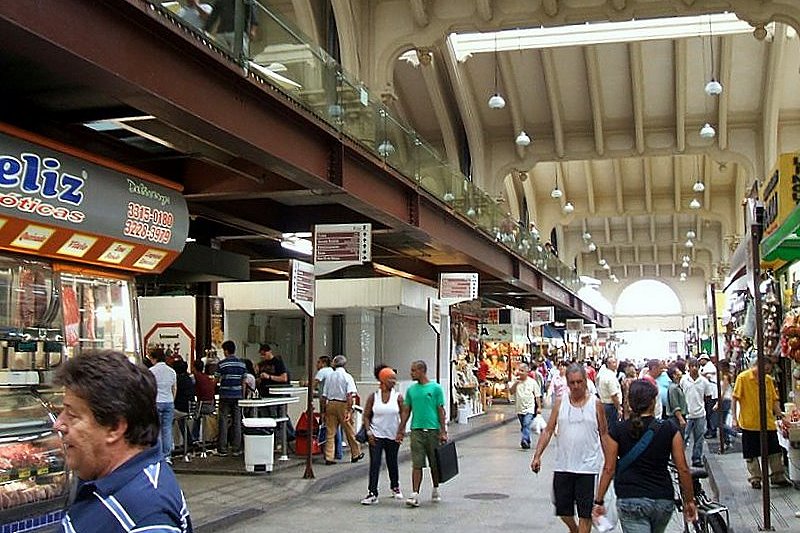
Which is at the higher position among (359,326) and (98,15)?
(98,15)

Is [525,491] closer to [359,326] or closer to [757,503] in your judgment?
[757,503]

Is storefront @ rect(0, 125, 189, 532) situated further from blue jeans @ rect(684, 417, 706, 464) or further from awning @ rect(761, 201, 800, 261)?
blue jeans @ rect(684, 417, 706, 464)

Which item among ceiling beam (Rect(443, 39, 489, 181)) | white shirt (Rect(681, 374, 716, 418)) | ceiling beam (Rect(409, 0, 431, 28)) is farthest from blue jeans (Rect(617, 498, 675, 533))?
ceiling beam (Rect(443, 39, 489, 181))

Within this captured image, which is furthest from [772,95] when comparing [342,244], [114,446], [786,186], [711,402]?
[114,446]

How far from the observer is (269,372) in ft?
55.4

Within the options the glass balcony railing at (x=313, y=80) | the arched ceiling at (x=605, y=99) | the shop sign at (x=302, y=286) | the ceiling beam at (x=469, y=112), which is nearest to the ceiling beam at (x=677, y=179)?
the arched ceiling at (x=605, y=99)

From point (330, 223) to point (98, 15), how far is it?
7.54 meters

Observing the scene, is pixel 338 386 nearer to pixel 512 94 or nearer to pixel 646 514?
pixel 646 514

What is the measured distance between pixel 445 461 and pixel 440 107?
18919 millimetres

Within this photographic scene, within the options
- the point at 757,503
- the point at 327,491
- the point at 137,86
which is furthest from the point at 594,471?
the point at 327,491

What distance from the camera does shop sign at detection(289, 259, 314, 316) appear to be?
1287 centimetres

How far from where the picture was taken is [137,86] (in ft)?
23.4

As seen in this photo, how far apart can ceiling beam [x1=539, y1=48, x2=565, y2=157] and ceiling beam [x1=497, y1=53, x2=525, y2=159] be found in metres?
0.99

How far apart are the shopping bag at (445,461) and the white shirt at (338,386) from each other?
12.4ft
